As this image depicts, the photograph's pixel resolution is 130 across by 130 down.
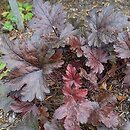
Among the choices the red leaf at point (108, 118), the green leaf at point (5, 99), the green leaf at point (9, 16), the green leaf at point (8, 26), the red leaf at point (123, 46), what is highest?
the red leaf at point (123, 46)

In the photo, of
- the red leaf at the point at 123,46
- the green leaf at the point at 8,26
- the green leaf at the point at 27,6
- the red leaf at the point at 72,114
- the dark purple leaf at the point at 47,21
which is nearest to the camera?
the red leaf at the point at 72,114

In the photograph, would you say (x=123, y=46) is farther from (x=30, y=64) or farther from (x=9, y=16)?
(x=9, y=16)

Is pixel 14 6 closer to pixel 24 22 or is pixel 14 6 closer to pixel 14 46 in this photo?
pixel 24 22

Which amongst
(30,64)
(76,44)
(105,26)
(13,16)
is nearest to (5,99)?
(30,64)

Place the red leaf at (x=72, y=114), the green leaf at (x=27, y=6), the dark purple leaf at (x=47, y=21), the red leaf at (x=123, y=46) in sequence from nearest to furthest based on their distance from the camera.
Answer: the red leaf at (x=72, y=114)
the red leaf at (x=123, y=46)
the dark purple leaf at (x=47, y=21)
the green leaf at (x=27, y=6)

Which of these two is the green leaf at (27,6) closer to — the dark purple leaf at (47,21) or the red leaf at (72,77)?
the dark purple leaf at (47,21)

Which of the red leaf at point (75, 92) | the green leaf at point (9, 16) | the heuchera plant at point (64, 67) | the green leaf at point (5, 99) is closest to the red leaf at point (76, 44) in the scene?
the heuchera plant at point (64, 67)
